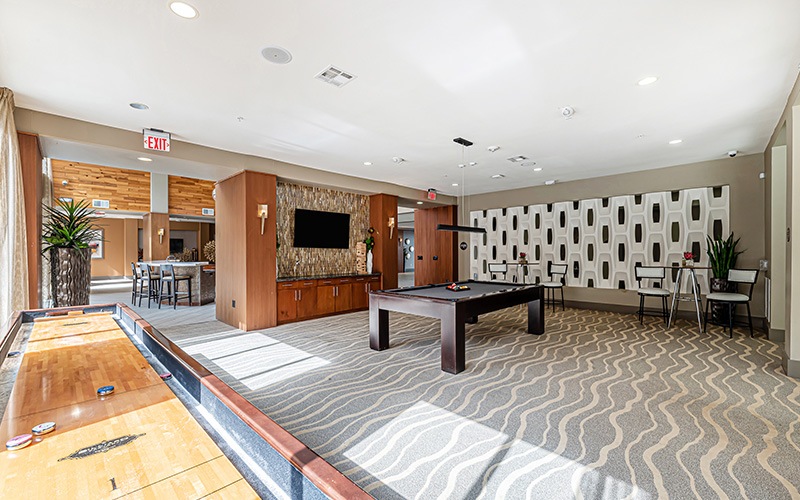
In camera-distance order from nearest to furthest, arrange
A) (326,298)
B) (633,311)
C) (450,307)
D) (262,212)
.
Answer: (450,307) < (262,212) < (326,298) < (633,311)

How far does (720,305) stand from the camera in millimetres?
5980

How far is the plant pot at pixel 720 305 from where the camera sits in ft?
19.4

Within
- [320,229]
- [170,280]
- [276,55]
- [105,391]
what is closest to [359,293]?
[320,229]

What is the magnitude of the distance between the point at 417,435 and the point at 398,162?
4.79 meters

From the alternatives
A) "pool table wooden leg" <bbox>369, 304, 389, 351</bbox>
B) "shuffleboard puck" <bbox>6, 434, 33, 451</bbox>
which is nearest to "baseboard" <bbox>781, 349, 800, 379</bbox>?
"pool table wooden leg" <bbox>369, 304, 389, 351</bbox>

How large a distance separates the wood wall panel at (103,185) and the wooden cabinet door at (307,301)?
21.6 ft

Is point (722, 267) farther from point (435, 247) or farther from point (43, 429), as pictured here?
point (43, 429)

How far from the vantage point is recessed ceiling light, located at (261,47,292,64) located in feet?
9.37

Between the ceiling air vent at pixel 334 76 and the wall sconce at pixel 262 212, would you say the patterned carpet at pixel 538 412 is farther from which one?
the ceiling air vent at pixel 334 76

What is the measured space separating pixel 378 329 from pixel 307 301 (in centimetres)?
256

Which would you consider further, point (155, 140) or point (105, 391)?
point (155, 140)

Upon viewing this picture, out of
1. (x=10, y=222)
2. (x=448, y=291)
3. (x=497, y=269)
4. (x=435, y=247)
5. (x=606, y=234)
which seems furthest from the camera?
(x=435, y=247)

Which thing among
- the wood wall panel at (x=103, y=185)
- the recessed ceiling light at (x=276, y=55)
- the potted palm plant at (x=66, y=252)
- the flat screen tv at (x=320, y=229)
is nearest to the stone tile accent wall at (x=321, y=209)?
the flat screen tv at (x=320, y=229)

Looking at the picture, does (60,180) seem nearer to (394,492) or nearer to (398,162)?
(398,162)
